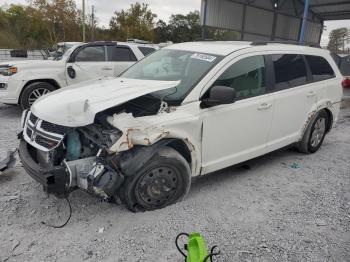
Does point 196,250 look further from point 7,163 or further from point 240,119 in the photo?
point 7,163

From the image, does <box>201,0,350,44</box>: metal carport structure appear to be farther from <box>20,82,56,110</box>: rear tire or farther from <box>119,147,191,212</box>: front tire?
<box>119,147,191,212</box>: front tire

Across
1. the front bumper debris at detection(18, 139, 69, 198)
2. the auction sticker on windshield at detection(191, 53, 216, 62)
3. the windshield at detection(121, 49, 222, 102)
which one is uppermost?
the auction sticker on windshield at detection(191, 53, 216, 62)

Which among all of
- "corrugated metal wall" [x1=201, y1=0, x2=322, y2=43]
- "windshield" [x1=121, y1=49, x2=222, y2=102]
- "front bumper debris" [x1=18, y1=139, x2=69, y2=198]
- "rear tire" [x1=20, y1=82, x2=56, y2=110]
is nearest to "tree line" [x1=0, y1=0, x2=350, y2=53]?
"corrugated metal wall" [x1=201, y1=0, x2=322, y2=43]

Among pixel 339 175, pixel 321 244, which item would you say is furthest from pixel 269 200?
pixel 339 175

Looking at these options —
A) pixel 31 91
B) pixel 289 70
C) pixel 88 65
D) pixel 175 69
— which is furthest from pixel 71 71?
pixel 289 70

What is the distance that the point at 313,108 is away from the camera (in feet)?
15.6

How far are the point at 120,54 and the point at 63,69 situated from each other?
1447 millimetres

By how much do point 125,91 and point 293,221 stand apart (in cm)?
212

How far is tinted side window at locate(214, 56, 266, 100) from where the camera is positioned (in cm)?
359

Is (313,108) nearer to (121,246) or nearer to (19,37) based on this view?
(121,246)

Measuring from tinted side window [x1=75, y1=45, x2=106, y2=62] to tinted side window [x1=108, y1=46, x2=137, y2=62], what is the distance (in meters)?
0.17

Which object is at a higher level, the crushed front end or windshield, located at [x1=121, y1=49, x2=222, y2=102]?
windshield, located at [x1=121, y1=49, x2=222, y2=102]

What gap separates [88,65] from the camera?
7586 mm

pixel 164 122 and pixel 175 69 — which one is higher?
pixel 175 69
